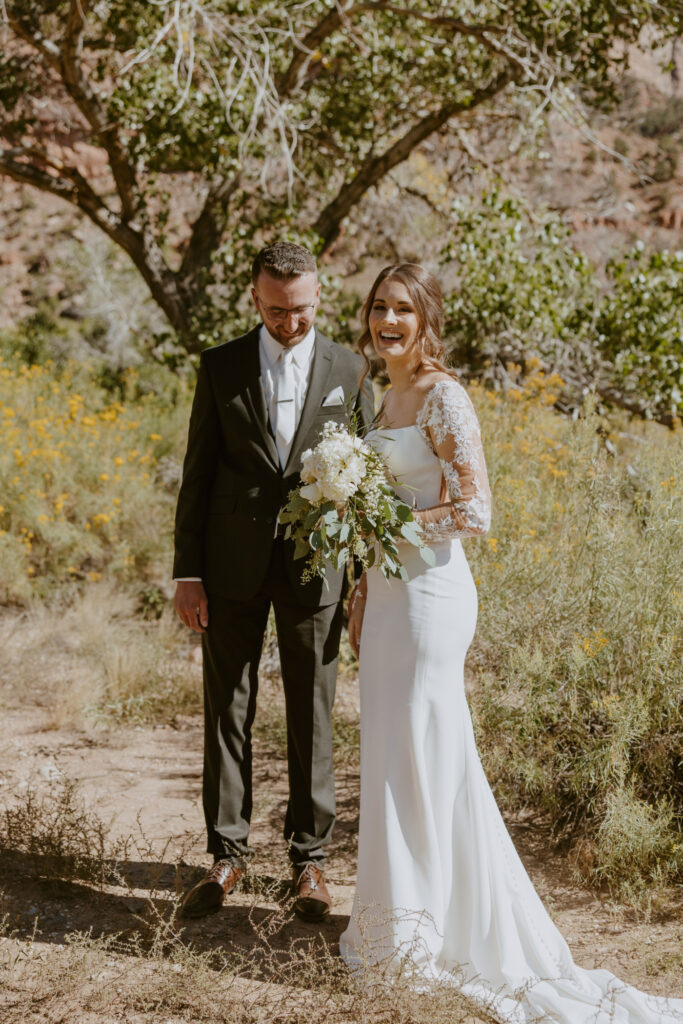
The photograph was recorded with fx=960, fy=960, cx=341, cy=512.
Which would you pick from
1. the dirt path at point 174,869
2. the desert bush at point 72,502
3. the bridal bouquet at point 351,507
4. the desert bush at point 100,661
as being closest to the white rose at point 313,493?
the bridal bouquet at point 351,507

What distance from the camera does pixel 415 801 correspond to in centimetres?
289

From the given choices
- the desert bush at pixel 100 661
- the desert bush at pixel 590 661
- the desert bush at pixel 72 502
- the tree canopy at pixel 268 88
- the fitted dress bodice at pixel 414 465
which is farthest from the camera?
the tree canopy at pixel 268 88

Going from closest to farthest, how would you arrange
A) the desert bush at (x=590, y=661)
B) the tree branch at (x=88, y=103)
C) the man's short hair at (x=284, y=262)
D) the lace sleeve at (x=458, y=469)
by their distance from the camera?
the lace sleeve at (x=458, y=469), the man's short hair at (x=284, y=262), the desert bush at (x=590, y=661), the tree branch at (x=88, y=103)

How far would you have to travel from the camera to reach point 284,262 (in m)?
3.11

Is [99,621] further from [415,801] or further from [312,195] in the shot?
[312,195]

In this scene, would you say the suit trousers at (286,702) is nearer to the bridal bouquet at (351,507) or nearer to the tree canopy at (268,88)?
the bridal bouquet at (351,507)

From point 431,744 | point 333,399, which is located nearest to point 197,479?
point 333,399

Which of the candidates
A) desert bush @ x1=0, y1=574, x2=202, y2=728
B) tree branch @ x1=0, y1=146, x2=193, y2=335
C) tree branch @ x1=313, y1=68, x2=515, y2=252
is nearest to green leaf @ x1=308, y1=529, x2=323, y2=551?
desert bush @ x1=0, y1=574, x2=202, y2=728

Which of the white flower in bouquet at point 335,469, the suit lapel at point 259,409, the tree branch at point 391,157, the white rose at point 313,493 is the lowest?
the white rose at point 313,493

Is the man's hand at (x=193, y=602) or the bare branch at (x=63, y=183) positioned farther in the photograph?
the bare branch at (x=63, y=183)

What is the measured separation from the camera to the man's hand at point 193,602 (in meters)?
3.36

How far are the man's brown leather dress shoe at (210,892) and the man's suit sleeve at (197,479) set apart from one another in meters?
1.06

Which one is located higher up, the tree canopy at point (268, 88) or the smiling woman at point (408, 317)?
the tree canopy at point (268, 88)

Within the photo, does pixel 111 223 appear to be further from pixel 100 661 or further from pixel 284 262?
pixel 284 262
